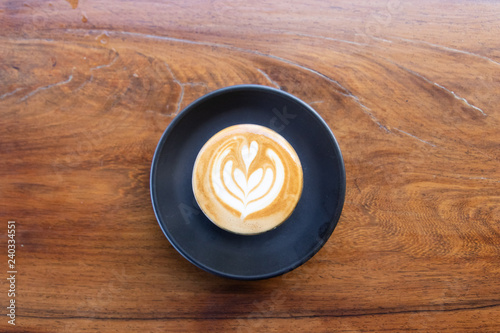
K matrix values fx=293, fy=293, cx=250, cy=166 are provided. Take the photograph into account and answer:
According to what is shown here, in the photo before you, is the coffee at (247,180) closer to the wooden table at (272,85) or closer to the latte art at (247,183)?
the latte art at (247,183)

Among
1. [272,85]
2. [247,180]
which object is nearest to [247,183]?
[247,180]

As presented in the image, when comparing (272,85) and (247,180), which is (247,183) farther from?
(272,85)

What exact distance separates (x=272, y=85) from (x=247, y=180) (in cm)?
33

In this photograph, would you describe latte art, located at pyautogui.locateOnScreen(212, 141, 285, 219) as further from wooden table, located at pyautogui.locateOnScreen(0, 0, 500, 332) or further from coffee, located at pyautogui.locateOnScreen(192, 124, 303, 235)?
wooden table, located at pyautogui.locateOnScreen(0, 0, 500, 332)

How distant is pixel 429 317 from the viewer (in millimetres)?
934

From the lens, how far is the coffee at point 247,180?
87 centimetres

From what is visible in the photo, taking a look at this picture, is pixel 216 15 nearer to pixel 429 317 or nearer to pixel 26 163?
pixel 26 163

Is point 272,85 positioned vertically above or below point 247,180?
above

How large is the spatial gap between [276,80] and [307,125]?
20 centimetres

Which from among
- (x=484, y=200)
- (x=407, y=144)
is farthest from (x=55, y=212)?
(x=484, y=200)

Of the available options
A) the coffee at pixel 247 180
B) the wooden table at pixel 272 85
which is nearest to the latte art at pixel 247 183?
the coffee at pixel 247 180

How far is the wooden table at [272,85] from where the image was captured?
36.3 inches

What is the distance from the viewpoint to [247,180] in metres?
0.88

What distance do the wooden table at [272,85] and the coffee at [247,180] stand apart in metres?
0.18
